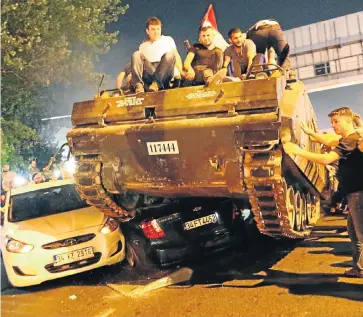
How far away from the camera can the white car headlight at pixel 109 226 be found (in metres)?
6.41

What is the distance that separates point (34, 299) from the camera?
5953 mm

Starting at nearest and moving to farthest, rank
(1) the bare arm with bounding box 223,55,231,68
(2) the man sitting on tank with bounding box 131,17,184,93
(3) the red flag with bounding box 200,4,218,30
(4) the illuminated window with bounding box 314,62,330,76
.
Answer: (2) the man sitting on tank with bounding box 131,17,184,93, (1) the bare arm with bounding box 223,55,231,68, (3) the red flag with bounding box 200,4,218,30, (4) the illuminated window with bounding box 314,62,330,76

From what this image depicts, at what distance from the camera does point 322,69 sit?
21.9 m

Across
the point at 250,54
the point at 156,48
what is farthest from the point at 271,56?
the point at 156,48

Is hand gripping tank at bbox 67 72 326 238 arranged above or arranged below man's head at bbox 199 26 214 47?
below

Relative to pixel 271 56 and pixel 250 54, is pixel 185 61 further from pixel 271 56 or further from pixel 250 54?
pixel 271 56

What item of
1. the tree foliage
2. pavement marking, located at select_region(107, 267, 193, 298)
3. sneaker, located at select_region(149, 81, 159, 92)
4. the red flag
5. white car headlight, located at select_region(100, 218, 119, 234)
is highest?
the tree foliage

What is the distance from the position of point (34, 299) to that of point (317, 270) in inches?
142

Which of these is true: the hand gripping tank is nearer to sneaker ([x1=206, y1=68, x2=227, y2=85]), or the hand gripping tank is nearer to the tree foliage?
sneaker ([x1=206, y1=68, x2=227, y2=85])

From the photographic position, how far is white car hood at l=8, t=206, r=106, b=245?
20.1 feet

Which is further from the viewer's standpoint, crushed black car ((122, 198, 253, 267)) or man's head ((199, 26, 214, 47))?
man's head ((199, 26, 214, 47))

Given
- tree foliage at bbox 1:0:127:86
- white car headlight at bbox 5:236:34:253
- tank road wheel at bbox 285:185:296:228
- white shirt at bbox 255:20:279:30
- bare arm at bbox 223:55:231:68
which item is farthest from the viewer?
tree foliage at bbox 1:0:127:86

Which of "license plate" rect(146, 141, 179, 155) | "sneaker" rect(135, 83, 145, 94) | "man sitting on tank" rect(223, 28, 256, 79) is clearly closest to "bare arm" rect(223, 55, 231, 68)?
"man sitting on tank" rect(223, 28, 256, 79)

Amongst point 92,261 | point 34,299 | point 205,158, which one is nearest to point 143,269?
point 92,261
